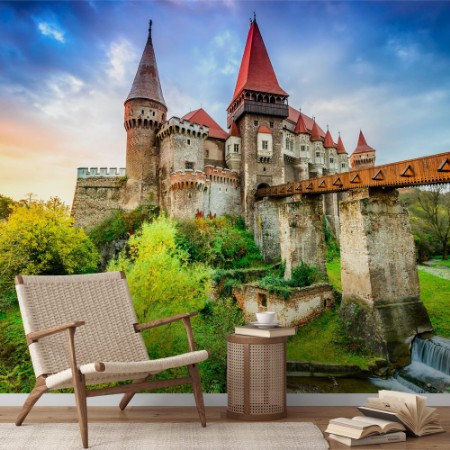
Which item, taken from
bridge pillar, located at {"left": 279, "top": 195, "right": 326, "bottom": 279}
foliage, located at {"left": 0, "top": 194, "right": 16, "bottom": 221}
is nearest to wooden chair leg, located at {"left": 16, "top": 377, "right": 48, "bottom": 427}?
foliage, located at {"left": 0, "top": 194, "right": 16, "bottom": 221}

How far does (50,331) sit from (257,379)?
1371 mm

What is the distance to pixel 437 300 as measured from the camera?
4055mm

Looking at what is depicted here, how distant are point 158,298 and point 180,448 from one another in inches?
89.9

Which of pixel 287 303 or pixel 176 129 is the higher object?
pixel 176 129

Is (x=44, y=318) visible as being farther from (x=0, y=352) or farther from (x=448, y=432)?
(x=448, y=432)

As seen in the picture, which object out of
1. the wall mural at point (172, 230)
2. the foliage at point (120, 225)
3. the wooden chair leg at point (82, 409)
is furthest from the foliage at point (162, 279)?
the wooden chair leg at point (82, 409)

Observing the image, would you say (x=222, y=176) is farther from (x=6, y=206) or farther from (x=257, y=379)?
(x=257, y=379)

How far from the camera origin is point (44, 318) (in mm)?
2520

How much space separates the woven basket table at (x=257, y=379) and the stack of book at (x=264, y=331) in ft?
0.11

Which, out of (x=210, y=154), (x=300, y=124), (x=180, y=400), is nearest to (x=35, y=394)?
(x=180, y=400)

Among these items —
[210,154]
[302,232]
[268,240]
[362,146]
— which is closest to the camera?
[362,146]

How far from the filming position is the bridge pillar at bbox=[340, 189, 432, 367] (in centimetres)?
415

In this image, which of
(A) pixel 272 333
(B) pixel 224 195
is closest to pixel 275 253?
(A) pixel 272 333

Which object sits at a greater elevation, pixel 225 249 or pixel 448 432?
pixel 225 249
